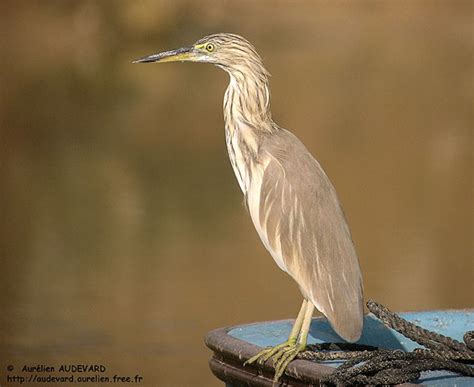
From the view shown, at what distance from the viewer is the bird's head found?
9.92 feet

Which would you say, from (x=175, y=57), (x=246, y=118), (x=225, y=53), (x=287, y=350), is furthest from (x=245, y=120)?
(x=287, y=350)

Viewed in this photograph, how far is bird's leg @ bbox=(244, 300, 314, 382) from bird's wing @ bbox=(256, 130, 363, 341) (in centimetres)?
6

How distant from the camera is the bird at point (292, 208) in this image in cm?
266

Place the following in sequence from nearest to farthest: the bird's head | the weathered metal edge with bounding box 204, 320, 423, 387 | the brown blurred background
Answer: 1. the weathered metal edge with bounding box 204, 320, 423, 387
2. the bird's head
3. the brown blurred background

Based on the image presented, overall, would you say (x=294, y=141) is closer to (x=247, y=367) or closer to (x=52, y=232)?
(x=247, y=367)

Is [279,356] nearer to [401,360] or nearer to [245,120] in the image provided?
[401,360]

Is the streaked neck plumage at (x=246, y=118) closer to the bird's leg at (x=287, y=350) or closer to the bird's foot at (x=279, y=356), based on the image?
the bird's leg at (x=287, y=350)

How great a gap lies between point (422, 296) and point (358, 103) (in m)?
3.57

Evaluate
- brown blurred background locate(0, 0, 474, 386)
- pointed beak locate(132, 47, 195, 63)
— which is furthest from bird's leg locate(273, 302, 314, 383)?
brown blurred background locate(0, 0, 474, 386)

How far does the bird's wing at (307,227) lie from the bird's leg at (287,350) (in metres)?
0.06

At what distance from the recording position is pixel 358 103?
8883 mm

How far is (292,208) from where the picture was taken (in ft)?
9.18

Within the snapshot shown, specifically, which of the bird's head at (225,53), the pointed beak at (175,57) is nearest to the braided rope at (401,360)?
the bird's head at (225,53)

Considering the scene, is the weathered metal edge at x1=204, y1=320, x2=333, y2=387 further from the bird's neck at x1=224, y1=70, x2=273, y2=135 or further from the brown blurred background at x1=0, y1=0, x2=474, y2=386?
the brown blurred background at x1=0, y1=0, x2=474, y2=386
